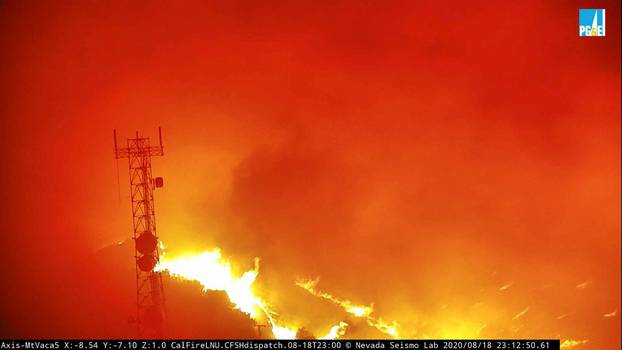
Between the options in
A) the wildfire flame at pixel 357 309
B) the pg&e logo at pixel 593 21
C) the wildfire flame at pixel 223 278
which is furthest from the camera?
the wildfire flame at pixel 357 309

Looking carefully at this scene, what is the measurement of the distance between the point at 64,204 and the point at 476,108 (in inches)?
913

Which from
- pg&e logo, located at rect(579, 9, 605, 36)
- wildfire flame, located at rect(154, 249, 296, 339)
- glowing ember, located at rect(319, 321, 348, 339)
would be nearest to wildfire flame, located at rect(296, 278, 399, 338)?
glowing ember, located at rect(319, 321, 348, 339)

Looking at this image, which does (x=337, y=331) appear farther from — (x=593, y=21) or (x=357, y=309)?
(x=593, y=21)

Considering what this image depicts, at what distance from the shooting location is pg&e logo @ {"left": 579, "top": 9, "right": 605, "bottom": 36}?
31.2m

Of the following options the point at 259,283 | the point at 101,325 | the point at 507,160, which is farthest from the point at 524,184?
the point at 101,325

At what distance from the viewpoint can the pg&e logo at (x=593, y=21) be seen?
31234mm

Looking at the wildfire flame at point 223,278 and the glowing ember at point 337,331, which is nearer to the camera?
the glowing ember at point 337,331

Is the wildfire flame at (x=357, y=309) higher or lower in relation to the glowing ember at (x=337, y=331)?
higher

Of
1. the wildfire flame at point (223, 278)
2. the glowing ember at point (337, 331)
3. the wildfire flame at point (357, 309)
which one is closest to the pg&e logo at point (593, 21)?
the wildfire flame at point (357, 309)

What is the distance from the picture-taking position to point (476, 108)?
32.6m

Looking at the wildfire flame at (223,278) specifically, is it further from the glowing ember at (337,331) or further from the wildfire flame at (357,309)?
the wildfire flame at (357,309)

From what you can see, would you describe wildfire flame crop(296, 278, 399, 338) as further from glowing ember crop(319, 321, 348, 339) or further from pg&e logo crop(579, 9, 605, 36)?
pg&e logo crop(579, 9, 605, 36)

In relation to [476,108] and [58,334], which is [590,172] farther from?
[58,334]

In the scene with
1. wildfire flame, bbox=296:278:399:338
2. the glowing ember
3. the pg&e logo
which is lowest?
the glowing ember
